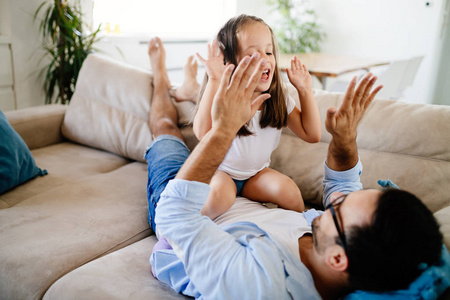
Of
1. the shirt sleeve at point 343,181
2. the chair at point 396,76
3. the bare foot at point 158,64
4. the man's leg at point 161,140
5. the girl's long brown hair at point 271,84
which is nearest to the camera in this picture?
the shirt sleeve at point 343,181

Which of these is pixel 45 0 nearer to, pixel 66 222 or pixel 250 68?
pixel 66 222

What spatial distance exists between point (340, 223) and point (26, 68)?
3.24m

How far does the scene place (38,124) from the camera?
2.34m

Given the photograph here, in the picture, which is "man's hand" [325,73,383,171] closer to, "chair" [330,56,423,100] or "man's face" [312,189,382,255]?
"man's face" [312,189,382,255]

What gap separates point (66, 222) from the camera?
1539 mm

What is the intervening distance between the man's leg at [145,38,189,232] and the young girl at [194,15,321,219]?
25 cm

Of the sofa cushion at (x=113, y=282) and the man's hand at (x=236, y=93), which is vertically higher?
the man's hand at (x=236, y=93)

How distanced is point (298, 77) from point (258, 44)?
7.9 inches

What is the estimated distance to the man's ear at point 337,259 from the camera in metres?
0.88

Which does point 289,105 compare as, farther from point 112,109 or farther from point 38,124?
point 38,124

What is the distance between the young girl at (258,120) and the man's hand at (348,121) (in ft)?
0.64

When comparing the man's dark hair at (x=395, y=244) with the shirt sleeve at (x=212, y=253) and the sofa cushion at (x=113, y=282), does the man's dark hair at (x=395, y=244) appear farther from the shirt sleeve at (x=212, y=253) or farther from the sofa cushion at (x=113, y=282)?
the sofa cushion at (x=113, y=282)

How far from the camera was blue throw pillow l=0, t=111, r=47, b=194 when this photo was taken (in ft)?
5.81

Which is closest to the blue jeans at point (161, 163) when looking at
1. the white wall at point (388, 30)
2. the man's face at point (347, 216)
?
the man's face at point (347, 216)
